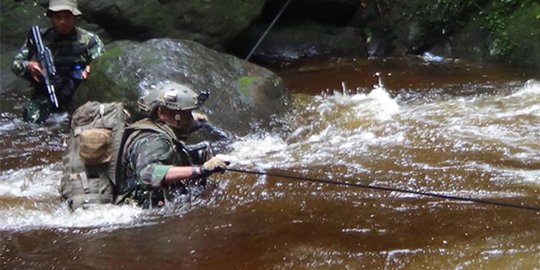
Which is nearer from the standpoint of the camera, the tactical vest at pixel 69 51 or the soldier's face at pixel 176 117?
the soldier's face at pixel 176 117

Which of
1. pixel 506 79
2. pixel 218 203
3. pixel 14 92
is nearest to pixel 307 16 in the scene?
pixel 506 79

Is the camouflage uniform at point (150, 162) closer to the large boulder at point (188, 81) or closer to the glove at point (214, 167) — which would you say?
the glove at point (214, 167)

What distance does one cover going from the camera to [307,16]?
42.9 feet

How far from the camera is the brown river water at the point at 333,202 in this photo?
13.4ft

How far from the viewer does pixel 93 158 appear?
4766mm

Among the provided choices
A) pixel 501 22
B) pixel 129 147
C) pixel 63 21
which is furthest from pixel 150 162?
pixel 501 22

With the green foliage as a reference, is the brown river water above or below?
below

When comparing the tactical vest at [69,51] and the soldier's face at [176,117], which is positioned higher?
the tactical vest at [69,51]

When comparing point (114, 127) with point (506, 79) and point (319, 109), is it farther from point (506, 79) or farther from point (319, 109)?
point (506, 79)

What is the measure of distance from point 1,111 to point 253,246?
6.35 m

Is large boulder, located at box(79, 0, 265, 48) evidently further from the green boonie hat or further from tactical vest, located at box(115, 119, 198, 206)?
tactical vest, located at box(115, 119, 198, 206)

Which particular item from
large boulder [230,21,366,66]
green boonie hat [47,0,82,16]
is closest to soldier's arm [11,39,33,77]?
green boonie hat [47,0,82,16]

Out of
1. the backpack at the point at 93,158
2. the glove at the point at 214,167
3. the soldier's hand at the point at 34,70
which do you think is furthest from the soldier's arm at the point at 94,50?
the glove at the point at 214,167

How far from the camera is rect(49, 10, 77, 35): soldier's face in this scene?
7652mm
